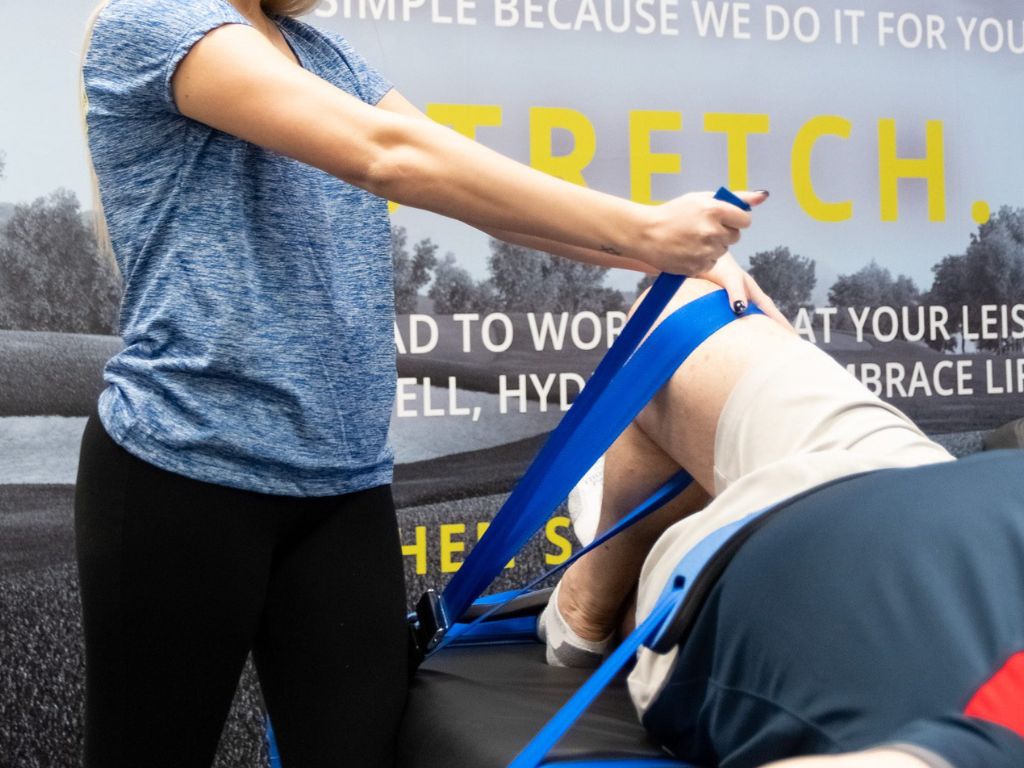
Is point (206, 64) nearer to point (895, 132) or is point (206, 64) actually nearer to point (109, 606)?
point (109, 606)

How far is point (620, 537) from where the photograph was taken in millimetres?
1093

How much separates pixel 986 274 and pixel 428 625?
170 cm

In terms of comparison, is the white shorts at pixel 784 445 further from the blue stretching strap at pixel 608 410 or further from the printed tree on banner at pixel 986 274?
Answer: the printed tree on banner at pixel 986 274

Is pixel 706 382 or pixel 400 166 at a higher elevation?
pixel 400 166

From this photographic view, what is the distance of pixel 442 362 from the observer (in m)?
2.03

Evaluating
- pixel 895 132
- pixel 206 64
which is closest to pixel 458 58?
pixel 895 132

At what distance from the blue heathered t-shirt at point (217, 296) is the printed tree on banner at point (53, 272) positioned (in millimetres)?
1073

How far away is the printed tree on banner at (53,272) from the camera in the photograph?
1831 millimetres

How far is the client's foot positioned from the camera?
3.75 ft

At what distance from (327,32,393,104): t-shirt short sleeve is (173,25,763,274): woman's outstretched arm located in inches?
10.6

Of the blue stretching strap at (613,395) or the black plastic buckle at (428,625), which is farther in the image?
the black plastic buckle at (428,625)

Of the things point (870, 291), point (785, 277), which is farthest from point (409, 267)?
point (870, 291)

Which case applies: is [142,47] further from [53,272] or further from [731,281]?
[53,272]

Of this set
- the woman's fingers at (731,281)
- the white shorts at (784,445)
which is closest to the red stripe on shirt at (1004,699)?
the white shorts at (784,445)
